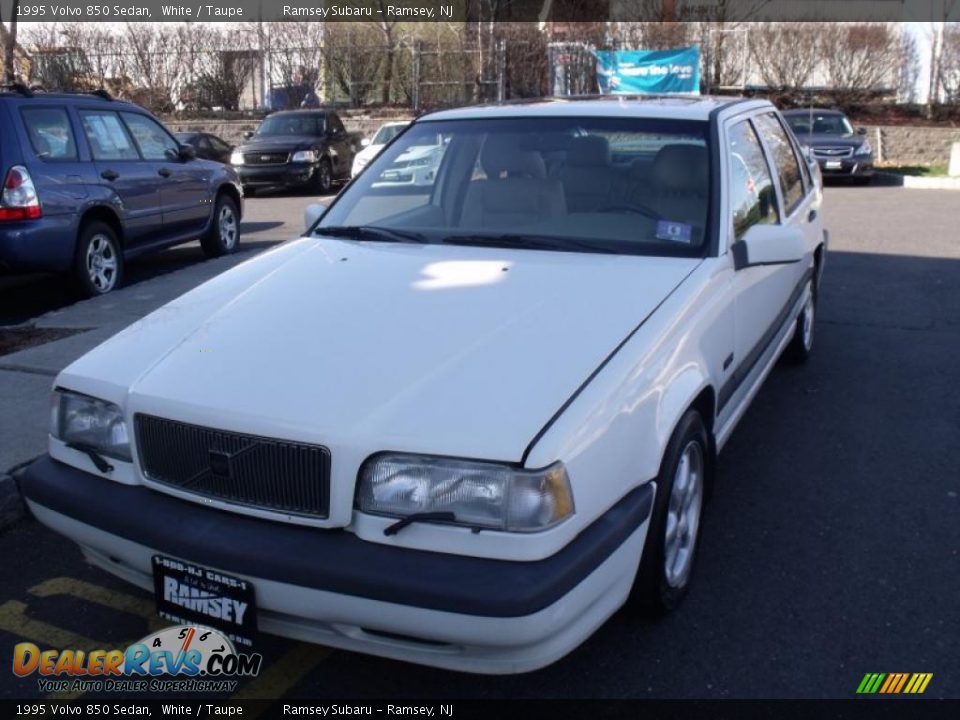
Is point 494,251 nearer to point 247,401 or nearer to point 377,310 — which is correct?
point 377,310

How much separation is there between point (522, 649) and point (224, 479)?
37.4 inches

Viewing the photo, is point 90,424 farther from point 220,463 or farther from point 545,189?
point 545,189

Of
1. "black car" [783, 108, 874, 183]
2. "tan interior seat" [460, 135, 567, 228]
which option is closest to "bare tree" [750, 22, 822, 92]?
"black car" [783, 108, 874, 183]

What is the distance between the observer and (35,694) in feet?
9.84

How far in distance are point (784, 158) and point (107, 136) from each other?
6029 mm

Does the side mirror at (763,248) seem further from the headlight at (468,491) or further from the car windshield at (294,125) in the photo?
the car windshield at (294,125)

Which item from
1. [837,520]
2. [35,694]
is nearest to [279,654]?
[35,694]

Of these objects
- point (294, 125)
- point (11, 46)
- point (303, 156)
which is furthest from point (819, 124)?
point (11, 46)

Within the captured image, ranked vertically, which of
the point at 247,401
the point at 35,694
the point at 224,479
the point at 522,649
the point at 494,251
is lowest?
the point at 35,694

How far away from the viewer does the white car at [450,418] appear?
2.53 metres

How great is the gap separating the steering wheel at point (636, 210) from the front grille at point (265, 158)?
1473 cm

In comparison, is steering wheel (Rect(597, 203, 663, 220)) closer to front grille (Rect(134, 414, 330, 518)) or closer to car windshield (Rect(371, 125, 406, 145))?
front grille (Rect(134, 414, 330, 518))

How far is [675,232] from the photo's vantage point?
3.86 metres

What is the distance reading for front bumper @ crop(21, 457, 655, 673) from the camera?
2.44 m
